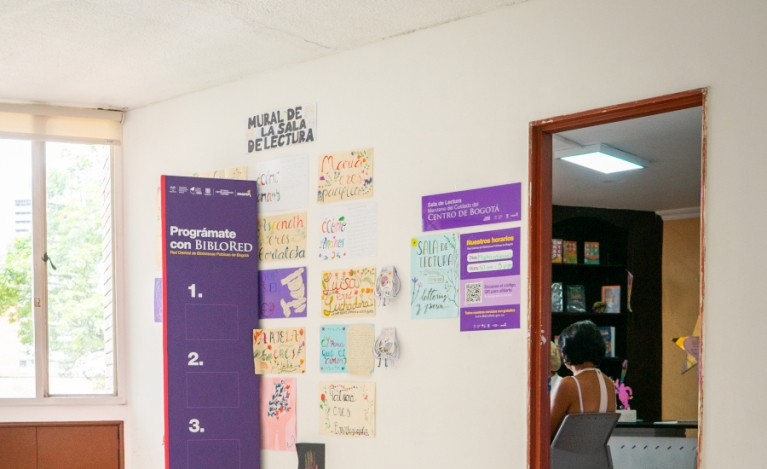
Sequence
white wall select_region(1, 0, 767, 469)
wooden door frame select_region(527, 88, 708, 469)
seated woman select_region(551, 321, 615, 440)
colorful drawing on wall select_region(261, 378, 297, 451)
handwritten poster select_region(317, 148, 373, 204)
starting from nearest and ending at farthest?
1. white wall select_region(1, 0, 767, 469)
2. wooden door frame select_region(527, 88, 708, 469)
3. seated woman select_region(551, 321, 615, 440)
4. handwritten poster select_region(317, 148, 373, 204)
5. colorful drawing on wall select_region(261, 378, 297, 451)

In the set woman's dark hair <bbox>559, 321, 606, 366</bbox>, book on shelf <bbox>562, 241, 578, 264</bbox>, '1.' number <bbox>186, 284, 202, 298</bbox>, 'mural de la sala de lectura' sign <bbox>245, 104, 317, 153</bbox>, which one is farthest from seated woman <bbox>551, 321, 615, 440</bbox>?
book on shelf <bbox>562, 241, 578, 264</bbox>

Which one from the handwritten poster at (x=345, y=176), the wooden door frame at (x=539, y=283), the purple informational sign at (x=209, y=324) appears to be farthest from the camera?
the purple informational sign at (x=209, y=324)

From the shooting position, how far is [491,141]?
369 cm

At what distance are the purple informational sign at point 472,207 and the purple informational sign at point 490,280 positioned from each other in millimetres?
69

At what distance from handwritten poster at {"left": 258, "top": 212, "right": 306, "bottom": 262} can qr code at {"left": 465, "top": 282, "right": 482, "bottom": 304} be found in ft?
3.61

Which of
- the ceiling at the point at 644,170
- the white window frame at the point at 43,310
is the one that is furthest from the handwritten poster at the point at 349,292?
the white window frame at the point at 43,310

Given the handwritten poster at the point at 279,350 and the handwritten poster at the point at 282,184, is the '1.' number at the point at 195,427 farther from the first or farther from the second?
the handwritten poster at the point at 282,184

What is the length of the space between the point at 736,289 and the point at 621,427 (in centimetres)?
284

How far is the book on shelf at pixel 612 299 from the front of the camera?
25.2 ft

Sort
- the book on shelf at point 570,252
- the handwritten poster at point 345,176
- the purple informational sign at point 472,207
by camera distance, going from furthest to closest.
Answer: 1. the book on shelf at point 570,252
2. the handwritten poster at point 345,176
3. the purple informational sign at point 472,207

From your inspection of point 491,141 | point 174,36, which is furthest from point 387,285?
point 174,36

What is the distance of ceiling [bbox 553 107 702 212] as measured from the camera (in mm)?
4859

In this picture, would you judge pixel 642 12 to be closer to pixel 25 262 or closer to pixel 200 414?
pixel 200 414

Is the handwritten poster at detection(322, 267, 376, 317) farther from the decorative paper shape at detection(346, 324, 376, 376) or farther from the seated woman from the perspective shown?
the seated woman
